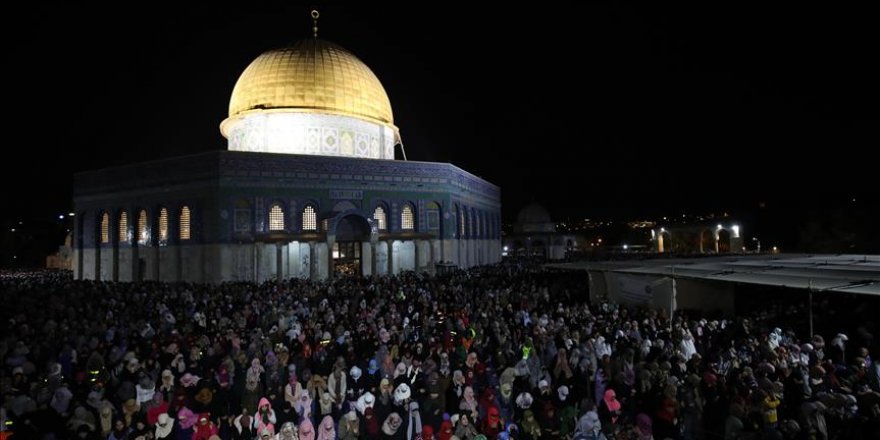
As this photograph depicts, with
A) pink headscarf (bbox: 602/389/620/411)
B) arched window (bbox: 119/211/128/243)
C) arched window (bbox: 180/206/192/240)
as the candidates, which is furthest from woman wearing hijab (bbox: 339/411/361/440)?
arched window (bbox: 119/211/128/243)

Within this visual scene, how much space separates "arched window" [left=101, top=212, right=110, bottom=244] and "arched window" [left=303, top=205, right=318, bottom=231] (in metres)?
12.4

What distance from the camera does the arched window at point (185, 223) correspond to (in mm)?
29875

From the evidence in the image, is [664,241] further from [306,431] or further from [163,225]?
[306,431]

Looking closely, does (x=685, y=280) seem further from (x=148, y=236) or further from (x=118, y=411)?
(x=148, y=236)

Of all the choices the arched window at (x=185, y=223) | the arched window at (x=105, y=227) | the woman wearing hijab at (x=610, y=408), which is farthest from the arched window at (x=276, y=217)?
the woman wearing hijab at (x=610, y=408)

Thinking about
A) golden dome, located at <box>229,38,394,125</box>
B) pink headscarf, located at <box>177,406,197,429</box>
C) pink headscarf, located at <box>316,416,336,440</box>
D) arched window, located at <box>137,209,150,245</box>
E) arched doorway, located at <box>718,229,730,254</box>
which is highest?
golden dome, located at <box>229,38,394,125</box>

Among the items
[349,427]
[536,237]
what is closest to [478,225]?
[536,237]

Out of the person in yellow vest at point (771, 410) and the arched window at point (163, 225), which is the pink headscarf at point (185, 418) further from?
the arched window at point (163, 225)

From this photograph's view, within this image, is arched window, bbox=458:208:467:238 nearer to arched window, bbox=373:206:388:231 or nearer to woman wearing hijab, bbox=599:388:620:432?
arched window, bbox=373:206:388:231

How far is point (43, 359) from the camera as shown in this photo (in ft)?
33.5

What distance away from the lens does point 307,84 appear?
3431 centimetres

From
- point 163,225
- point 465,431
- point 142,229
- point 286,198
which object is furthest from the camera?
point 142,229

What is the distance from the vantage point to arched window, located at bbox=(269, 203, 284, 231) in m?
30.3

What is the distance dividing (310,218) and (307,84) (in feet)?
28.5
